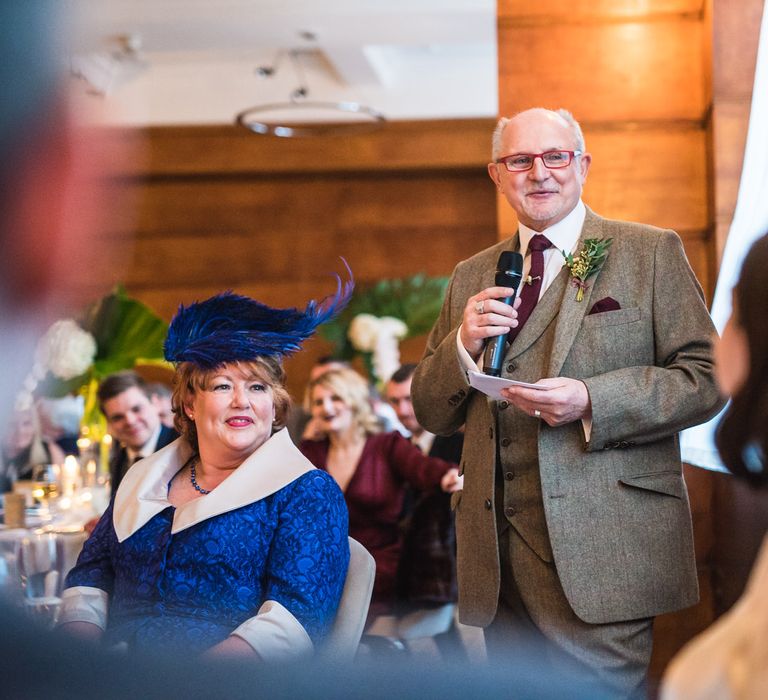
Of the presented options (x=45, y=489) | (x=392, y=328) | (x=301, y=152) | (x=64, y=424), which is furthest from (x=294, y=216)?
(x=45, y=489)

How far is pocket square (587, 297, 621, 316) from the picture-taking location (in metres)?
2.30

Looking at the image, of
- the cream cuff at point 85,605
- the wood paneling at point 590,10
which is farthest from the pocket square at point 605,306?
the wood paneling at point 590,10

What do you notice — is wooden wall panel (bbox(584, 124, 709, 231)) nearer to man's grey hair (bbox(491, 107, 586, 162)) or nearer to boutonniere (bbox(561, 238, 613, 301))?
man's grey hair (bbox(491, 107, 586, 162))

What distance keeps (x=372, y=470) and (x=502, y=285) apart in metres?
2.22

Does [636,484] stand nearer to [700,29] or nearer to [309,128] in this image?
[700,29]

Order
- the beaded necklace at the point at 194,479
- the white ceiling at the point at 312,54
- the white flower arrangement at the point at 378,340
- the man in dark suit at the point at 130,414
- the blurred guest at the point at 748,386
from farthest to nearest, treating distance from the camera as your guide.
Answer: the white ceiling at the point at 312,54
the white flower arrangement at the point at 378,340
the man in dark suit at the point at 130,414
the beaded necklace at the point at 194,479
the blurred guest at the point at 748,386

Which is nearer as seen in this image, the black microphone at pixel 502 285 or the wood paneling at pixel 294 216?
the black microphone at pixel 502 285

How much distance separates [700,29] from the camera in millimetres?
3623

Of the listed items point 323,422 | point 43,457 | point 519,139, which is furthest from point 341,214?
point 519,139

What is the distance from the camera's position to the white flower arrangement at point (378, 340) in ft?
23.4

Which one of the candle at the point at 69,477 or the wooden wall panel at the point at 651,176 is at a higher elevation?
the wooden wall panel at the point at 651,176

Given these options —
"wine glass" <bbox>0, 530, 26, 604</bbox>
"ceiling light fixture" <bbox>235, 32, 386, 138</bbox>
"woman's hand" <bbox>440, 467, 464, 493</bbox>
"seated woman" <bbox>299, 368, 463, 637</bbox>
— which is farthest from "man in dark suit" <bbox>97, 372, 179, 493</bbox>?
"ceiling light fixture" <bbox>235, 32, 386, 138</bbox>

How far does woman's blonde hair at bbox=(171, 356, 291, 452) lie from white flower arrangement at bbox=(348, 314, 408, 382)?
4.47 m

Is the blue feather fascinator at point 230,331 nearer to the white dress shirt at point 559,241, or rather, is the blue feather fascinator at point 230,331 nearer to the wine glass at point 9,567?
the white dress shirt at point 559,241
